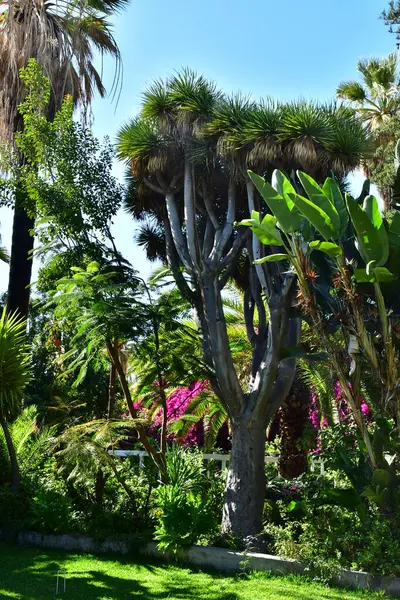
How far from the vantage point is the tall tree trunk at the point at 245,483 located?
977 centimetres

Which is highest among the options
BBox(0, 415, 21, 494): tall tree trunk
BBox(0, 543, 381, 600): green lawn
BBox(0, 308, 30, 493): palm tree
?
BBox(0, 308, 30, 493): palm tree

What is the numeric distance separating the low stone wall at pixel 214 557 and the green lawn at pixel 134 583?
0.26m

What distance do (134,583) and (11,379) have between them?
418 cm

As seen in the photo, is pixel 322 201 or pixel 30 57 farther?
pixel 30 57

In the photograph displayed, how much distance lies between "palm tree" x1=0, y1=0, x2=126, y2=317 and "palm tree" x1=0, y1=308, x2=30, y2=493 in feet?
5.73

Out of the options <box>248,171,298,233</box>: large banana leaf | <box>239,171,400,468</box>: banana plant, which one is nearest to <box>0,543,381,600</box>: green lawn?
<box>239,171,400,468</box>: banana plant

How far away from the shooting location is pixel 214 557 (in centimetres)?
907

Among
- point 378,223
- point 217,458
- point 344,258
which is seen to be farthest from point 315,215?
point 217,458

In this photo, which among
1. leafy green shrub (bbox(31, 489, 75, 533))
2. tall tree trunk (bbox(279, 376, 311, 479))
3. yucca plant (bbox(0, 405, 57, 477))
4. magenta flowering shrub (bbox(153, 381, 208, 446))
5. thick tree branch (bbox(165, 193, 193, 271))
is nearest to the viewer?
leafy green shrub (bbox(31, 489, 75, 533))

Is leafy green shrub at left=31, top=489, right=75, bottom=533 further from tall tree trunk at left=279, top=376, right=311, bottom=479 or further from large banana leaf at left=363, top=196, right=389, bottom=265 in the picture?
large banana leaf at left=363, top=196, right=389, bottom=265

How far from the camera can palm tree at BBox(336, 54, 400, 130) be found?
19.6m

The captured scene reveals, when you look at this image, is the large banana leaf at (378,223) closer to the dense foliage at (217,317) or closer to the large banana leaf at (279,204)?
the dense foliage at (217,317)

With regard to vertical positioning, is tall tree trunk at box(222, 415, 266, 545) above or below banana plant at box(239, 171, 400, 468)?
below

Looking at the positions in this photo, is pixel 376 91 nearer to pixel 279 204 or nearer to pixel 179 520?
pixel 279 204
